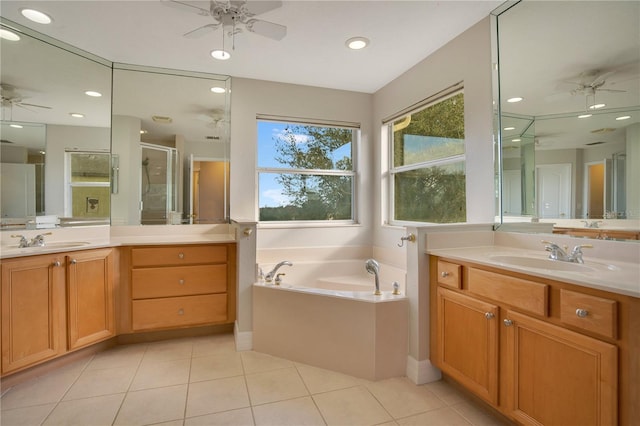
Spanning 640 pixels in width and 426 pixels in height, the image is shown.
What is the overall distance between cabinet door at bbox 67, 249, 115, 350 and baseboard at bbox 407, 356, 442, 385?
86.8 inches

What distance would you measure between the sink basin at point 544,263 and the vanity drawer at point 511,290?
104 mm

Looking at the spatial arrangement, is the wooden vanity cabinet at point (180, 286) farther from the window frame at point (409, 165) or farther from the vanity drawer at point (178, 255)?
the window frame at point (409, 165)

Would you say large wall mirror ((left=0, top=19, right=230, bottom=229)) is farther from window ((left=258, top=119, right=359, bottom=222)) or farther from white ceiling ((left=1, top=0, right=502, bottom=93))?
window ((left=258, top=119, right=359, bottom=222))

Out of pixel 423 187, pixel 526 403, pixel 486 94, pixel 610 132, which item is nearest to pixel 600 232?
pixel 610 132

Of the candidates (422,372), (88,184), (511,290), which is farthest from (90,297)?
(511,290)

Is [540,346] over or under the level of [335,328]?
over

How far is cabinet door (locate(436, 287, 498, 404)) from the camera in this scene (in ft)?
5.16

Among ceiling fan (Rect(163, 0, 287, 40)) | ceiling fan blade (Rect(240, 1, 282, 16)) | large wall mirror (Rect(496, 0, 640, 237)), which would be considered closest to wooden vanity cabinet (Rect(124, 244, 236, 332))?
ceiling fan (Rect(163, 0, 287, 40))

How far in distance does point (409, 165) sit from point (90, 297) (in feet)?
9.57

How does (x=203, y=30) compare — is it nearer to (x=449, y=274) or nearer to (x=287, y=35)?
(x=287, y=35)

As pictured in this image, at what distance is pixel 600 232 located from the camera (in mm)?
1616

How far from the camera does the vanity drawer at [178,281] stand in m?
2.49

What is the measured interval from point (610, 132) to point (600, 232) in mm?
507

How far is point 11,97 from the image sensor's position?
225 cm
